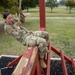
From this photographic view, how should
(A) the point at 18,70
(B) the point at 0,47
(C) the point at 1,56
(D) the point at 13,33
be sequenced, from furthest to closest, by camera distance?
(B) the point at 0,47 < (C) the point at 1,56 < (D) the point at 13,33 < (A) the point at 18,70

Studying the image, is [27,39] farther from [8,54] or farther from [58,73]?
[8,54]

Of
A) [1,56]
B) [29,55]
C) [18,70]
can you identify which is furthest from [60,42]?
[18,70]

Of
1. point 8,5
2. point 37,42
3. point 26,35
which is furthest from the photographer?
point 8,5

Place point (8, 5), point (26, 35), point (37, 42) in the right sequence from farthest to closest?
point (8, 5) → point (26, 35) → point (37, 42)

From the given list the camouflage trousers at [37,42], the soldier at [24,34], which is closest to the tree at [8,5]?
the soldier at [24,34]

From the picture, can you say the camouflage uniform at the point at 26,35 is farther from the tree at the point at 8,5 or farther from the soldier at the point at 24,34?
the tree at the point at 8,5

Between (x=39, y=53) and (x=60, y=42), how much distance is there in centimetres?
550

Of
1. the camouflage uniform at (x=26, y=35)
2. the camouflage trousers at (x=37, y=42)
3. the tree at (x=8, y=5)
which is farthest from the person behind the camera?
the tree at (x=8, y=5)

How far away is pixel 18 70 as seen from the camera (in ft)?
8.34

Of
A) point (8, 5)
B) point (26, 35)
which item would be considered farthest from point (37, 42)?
point (8, 5)

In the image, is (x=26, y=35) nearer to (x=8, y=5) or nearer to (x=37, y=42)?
(x=37, y=42)

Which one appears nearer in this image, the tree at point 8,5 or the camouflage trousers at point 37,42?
the camouflage trousers at point 37,42

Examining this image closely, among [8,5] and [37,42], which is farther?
[8,5]

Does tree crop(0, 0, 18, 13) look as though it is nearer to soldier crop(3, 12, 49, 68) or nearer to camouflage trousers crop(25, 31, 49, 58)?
soldier crop(3, 12, 49, 68)
